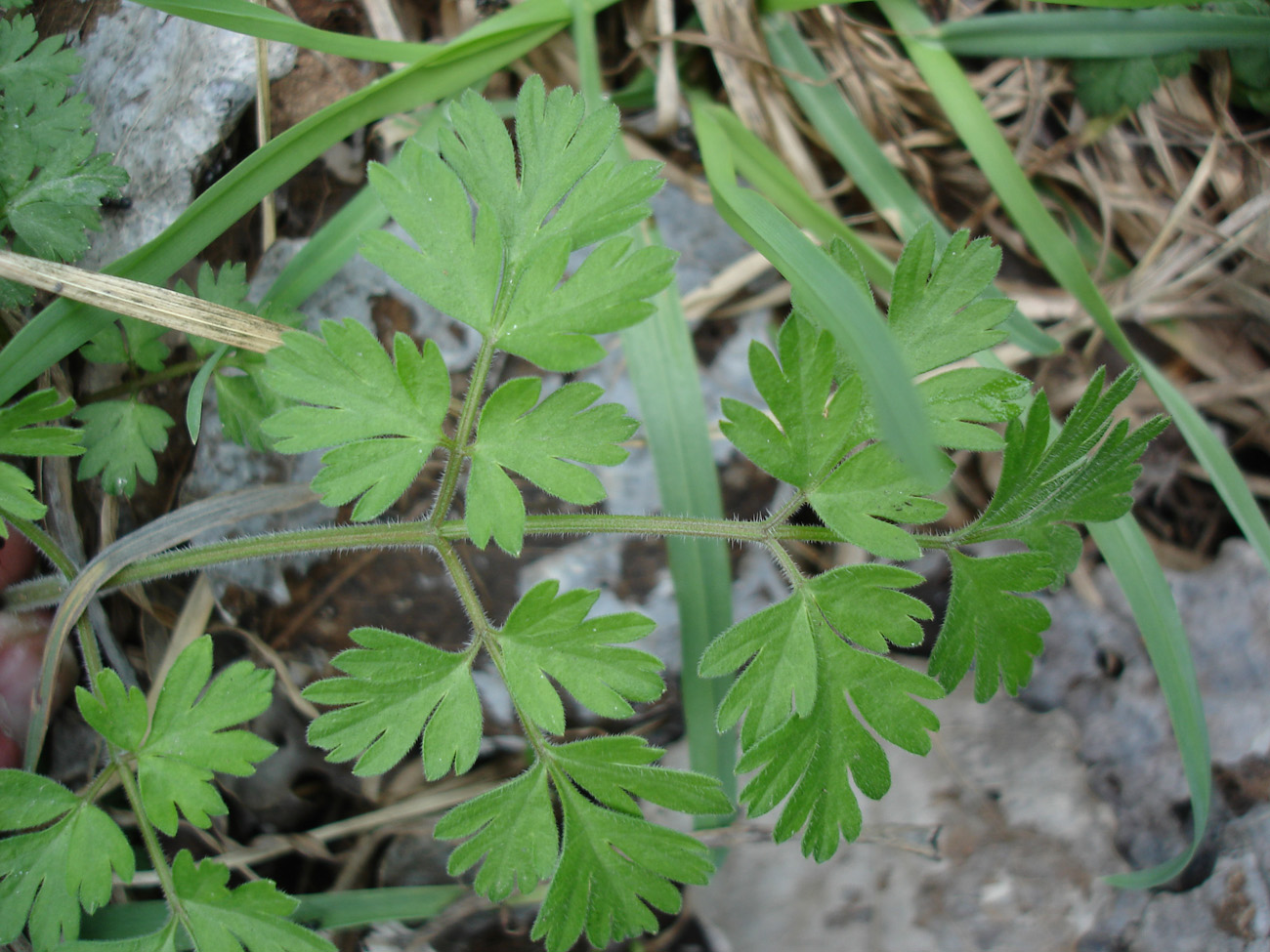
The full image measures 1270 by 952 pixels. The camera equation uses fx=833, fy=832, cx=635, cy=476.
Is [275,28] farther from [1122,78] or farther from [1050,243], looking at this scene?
[1122,78]

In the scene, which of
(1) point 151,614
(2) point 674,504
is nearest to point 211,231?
(1) point 151,614

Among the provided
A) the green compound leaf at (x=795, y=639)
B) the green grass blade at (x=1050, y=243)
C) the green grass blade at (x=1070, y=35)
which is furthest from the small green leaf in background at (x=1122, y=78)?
the green compound leaf at (x=795, y=639)

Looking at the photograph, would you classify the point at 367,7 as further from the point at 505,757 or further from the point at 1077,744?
the point at 1077,744

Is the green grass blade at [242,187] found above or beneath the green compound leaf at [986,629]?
above

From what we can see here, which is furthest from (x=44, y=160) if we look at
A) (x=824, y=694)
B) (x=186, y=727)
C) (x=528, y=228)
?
(x=824, y=694)

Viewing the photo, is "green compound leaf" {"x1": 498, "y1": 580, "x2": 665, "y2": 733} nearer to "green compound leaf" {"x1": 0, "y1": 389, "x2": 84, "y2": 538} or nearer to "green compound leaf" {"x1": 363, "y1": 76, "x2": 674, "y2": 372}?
"green compound leaf" {"x1": 363, "y1": 76, "x2": 674, "y2": 372}

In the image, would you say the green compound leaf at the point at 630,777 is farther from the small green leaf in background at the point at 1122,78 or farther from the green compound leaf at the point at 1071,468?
the small green leaf in background at the point at 1122,78
